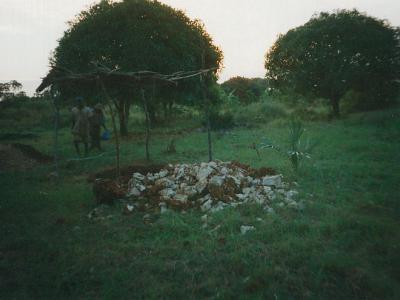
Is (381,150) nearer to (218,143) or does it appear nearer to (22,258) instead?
(218,143)

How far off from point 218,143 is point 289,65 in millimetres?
11013

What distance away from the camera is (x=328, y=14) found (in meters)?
20.2

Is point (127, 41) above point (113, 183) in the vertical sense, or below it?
above

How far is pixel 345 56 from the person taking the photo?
736 inches

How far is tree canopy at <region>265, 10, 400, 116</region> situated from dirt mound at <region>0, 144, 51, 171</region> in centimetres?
1577

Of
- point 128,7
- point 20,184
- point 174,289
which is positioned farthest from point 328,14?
point 174,289

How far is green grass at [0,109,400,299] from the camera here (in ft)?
11.6

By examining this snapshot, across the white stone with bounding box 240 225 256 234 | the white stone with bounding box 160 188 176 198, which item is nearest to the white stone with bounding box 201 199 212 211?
the white stone with bounding box 160 188 176 198

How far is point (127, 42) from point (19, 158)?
7425 millimetres

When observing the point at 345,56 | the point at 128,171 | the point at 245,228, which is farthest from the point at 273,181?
the point at 345,56

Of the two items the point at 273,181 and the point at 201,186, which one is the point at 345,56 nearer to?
the point at 273,181

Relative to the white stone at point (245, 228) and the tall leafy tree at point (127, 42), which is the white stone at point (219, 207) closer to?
the white stone at point (245, 228)

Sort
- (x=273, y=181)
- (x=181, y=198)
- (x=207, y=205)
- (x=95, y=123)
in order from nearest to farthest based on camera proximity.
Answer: (x=207, y=205), (x=181, y=198), (x=273, y=181), (x=95, y=123)

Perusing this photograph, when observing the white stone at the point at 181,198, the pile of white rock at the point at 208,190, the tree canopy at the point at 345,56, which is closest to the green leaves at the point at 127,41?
the tree canopy at the point at 345,56
